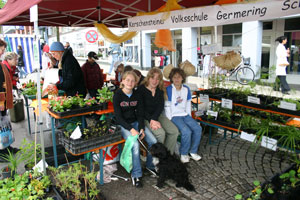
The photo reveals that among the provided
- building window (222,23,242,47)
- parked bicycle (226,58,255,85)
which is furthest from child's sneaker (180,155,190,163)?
building window (222,23,242,47)

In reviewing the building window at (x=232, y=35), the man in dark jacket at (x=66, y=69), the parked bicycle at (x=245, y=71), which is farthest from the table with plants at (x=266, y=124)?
the building window at (x=232, y=35)

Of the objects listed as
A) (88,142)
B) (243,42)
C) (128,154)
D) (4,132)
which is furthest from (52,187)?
(243,42)

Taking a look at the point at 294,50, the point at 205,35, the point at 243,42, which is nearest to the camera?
the point at 294,50

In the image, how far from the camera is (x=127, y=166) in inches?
125

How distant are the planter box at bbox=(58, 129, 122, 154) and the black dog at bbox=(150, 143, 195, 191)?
0.52 meters

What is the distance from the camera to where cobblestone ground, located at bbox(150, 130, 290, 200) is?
3027 millimetres

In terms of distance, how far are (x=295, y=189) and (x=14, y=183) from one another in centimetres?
276

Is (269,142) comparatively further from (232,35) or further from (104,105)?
(232,35)

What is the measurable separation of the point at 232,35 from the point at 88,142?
10576mm

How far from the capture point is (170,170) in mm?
3018

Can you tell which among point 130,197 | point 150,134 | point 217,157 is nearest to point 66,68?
point 150,134

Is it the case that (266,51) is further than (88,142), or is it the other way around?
(266,51)

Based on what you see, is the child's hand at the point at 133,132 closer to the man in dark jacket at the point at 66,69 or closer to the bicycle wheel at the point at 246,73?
the man in dark jacket at the point at 66,69

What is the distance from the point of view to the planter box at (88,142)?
2893 mm
